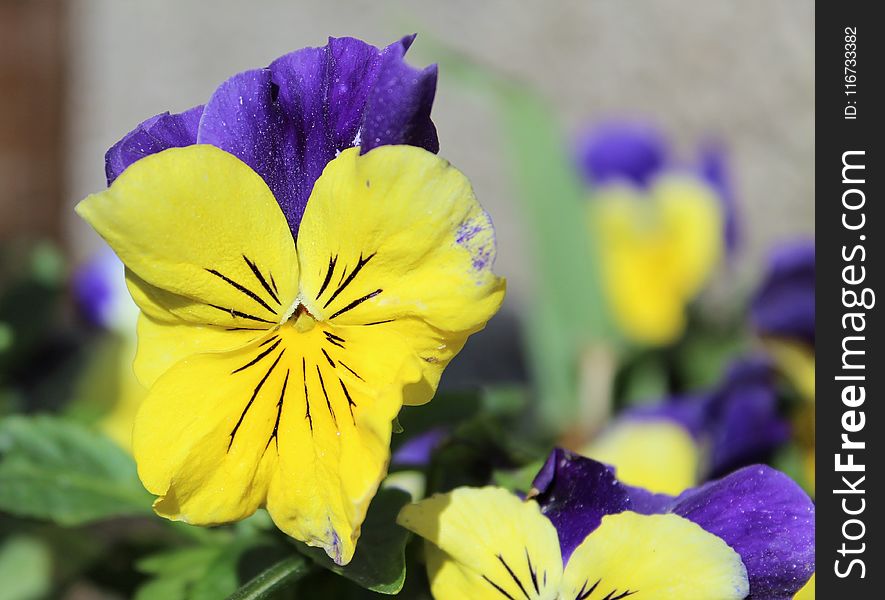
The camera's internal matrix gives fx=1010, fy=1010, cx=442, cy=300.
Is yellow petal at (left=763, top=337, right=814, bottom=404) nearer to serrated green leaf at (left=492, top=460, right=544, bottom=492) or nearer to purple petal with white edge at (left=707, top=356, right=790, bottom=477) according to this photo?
purple petal with white edge at (left=707, top=356, right=790, bottom=477)

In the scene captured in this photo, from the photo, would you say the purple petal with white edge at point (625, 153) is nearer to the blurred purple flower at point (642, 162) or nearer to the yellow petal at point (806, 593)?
the blurred purple flower at point (642, 162)

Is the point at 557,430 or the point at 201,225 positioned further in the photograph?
the point at 557,430

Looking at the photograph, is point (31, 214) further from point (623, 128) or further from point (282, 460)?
point (282, 460)

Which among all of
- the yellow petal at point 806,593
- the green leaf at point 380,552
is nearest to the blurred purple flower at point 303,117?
the green leaf at point 380,552

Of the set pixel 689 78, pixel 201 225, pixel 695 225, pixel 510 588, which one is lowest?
pixel 510 588

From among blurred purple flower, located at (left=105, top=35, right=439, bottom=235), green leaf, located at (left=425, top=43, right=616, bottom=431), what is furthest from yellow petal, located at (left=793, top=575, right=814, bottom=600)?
green leaf, located at (left=425, top=43, right=616, bottom=431)
